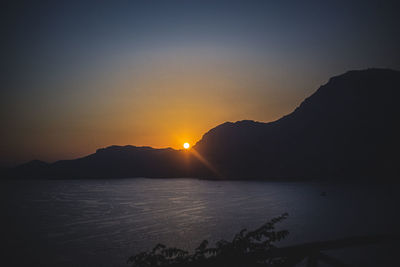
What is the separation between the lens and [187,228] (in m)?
51.3

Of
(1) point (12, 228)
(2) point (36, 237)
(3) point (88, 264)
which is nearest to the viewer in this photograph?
(3) point (88, 264)

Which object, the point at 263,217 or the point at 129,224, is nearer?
the point at 129,224

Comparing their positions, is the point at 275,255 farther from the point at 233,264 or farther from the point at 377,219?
the point at 377,219

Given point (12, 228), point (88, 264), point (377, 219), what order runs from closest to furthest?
point (88, 264)
point (12, 228)
point (377, 219)

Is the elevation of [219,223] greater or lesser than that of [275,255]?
lesser

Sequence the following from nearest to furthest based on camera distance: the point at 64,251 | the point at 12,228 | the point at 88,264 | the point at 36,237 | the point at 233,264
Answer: the point at 233,264, the point at 88,264, the point at 64,251, the point at 36,237, the point at 12,228

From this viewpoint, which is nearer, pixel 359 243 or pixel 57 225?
pixel 359 243

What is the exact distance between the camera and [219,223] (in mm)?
55969

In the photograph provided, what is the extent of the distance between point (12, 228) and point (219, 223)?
142 feet

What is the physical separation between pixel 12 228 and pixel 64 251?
87.4 feet

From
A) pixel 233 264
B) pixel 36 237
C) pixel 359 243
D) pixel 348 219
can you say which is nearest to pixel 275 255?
pixel 233 264

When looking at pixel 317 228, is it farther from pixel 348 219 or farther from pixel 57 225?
pixel 57 225

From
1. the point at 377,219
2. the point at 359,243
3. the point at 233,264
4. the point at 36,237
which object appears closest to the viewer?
the point at 233,264

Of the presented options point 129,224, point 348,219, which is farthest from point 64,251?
point 348,219
